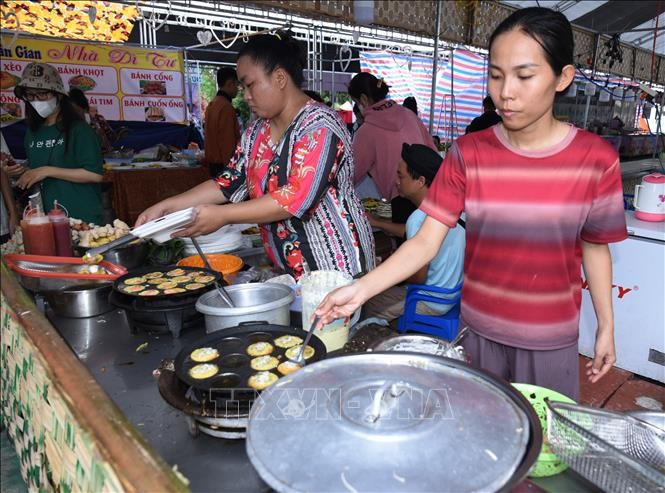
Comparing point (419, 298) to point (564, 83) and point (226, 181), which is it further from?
point (564, 83)

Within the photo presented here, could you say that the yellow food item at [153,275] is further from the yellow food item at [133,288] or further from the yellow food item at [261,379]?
the yellow food item at [261,379]

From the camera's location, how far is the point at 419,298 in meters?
2.91

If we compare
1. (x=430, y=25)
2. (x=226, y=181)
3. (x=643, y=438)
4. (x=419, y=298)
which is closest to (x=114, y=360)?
(x=226, y=181)

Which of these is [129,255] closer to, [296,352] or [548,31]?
[296,352]

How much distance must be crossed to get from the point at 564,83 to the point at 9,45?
6405 mm

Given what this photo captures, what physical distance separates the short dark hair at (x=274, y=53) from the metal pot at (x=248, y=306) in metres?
0.86

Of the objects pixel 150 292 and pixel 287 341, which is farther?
pixel 150 292

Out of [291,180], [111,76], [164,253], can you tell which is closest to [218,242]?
[164,253]

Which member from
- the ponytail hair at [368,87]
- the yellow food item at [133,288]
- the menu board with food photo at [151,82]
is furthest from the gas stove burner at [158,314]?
the menu board with food photo at [151,82]

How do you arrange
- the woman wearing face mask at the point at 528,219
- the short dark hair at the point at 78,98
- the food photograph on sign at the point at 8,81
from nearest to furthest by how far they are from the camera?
the woman wearing face mask at the point at 528,219
the food photograph on sign at the point at 8,81
the short dark hair at the point at 78,98

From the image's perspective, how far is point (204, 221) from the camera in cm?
168

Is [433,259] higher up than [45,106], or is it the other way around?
[45,106]

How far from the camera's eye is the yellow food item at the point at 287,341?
1.30m

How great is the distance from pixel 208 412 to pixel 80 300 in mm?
1080
